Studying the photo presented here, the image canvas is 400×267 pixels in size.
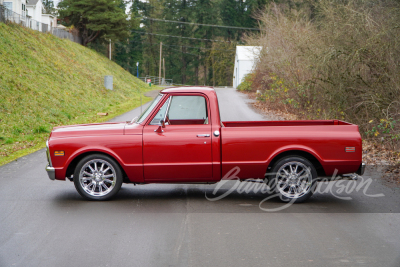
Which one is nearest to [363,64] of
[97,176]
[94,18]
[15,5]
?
[97,176]

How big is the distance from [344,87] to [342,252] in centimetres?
890

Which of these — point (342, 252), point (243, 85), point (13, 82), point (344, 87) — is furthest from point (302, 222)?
point (243, 85)

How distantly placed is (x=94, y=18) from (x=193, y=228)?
A: 47.2m

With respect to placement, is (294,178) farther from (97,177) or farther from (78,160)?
(78,160)

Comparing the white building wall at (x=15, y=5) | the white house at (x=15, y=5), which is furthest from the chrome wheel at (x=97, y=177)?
the white house at (x=15, y=5)

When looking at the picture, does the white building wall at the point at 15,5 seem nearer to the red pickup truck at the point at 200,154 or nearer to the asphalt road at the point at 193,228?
the red pickup truck at the point at 200,154

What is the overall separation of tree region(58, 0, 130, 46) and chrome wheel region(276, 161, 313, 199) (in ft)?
150

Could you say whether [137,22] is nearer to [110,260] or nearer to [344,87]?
[344,87]

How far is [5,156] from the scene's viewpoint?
472 inches

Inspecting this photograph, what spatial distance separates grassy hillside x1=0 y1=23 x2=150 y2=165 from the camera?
51.9ft

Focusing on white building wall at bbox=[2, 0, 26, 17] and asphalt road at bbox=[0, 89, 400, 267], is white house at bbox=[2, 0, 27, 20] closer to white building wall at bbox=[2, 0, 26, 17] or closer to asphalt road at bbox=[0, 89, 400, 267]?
white building wall at bbox=[2, 0, 26, 17]

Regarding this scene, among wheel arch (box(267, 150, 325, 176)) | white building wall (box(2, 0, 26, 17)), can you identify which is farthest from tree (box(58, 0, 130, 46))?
wheel arch (box(267, 150, 325, 176))

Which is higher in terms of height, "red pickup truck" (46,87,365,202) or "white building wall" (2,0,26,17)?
"white building wall" (2,0,26,17)

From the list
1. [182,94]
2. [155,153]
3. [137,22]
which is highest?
[137,22]
